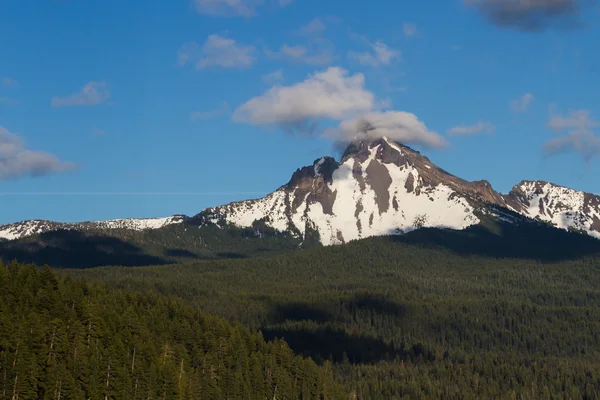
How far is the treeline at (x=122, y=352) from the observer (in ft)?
419

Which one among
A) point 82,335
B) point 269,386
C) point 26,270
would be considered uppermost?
point 26,270

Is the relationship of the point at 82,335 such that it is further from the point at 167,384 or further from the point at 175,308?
the point at 175,308

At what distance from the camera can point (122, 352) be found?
143000mm

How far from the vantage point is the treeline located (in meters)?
128

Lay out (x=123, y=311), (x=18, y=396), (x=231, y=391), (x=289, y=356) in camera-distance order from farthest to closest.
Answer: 1. (x=289, y=356)
2. (x=123, y=311)
3. (x=231, y=391)
4. (x=18, y=396)

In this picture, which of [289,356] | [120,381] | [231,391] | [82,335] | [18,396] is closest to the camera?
[18,396]

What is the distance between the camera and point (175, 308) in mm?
197875

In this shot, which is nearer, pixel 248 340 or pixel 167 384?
pixel 167 384

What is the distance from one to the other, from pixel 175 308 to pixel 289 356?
27271 mm

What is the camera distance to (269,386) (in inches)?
6841

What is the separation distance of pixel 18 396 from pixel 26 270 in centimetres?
5017

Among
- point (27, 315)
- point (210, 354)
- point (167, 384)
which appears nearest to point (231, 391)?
point (210, 354)

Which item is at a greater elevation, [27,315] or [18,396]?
[27,315]

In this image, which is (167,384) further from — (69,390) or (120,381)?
(69,390)
